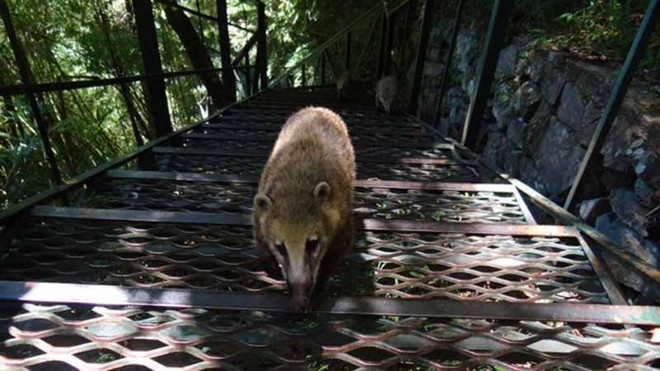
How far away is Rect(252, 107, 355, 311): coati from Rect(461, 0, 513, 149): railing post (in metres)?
1.61

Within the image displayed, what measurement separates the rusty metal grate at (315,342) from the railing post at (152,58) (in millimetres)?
2308

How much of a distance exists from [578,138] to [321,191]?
1742mm

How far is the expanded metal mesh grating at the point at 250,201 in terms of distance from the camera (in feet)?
7.51

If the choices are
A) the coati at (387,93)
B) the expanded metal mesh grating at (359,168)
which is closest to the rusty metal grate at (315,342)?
the expanded metal mesh grating at (359,168)

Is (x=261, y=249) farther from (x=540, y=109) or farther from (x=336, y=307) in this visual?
(x=540, y=109)

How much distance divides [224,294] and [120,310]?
1.12ft

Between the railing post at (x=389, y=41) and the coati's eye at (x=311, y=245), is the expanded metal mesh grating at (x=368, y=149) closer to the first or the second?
the coati's eye at (x=311, y=245)

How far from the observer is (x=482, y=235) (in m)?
1.98

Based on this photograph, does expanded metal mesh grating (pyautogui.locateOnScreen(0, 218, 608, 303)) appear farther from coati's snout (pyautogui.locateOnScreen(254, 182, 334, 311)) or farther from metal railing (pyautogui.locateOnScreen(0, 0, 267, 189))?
metal railing (pyautogui.locateOnScreen(0, 0, 267, 189))

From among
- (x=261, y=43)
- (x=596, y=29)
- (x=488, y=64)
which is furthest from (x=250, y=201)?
(x=261, y=43)

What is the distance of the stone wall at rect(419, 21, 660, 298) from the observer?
1907 millimetres

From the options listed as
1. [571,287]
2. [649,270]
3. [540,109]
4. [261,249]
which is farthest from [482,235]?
[540,109]

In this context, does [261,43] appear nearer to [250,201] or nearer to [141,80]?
[141,80]

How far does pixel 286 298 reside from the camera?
1451 mm
